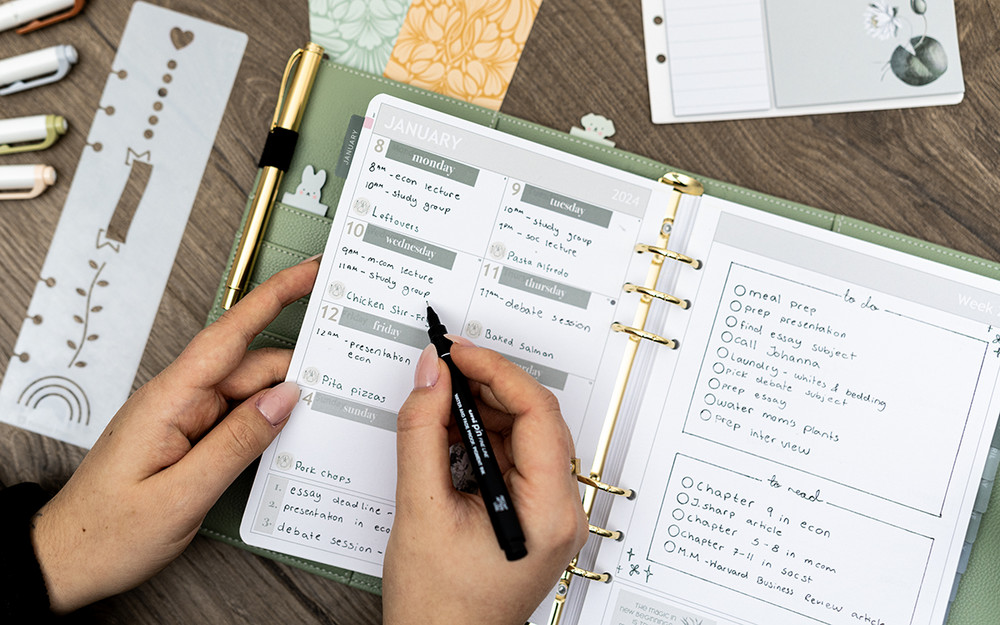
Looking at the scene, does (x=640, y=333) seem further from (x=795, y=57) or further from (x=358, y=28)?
(x=358, y=28)

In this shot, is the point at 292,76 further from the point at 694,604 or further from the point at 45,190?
the point at 694,604

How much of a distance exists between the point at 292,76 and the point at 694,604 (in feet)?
3.19

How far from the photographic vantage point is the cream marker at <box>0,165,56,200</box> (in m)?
0.97

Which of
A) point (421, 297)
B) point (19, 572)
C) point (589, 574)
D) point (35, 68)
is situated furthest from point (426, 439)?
point (35, 68)

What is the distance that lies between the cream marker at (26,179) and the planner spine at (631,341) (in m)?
0.90

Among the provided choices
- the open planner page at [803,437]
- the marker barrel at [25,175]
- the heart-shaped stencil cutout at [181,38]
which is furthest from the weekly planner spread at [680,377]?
the marker barrel at [25,175]

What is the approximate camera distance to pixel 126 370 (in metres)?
0.97

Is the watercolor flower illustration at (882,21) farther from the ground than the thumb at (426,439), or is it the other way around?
the watercolor flower illustration at (882,21)

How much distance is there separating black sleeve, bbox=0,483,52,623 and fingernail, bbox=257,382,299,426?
346 millimetres

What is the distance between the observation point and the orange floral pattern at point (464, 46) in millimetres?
967

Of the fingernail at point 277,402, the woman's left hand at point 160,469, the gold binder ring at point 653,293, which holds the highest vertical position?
the gold binder ring at point 653,293

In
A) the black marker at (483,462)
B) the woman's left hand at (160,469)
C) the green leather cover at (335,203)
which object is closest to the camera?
the black marker at (483,462)

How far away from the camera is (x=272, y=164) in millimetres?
913

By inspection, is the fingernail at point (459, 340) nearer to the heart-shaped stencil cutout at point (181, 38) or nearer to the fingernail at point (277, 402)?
the fingernail at point (277, 402)
